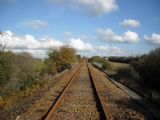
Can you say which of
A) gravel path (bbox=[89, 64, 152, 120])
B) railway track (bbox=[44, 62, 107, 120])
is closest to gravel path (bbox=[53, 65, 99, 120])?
railway track (bbox=[44, 62, 107, 120])

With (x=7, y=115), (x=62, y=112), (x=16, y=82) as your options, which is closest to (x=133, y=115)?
(x=62, y=112)

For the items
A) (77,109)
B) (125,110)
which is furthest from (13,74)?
(125,110)

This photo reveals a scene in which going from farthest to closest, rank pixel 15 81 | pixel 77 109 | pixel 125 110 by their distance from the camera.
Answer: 1. pixel 15 81
2. pixel 77 109
3. pixel 125 110

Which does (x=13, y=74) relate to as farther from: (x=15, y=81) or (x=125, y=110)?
(x=125, y=110)

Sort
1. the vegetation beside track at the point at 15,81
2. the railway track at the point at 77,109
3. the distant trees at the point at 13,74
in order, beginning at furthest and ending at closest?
1. the distant trees at the point at 13,74
2. the vegetation beside track at the point at 15,81
3. the railway track at the point at 77,109

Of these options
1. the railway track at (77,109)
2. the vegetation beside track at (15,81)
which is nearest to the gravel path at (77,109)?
the railway track at (77,109)

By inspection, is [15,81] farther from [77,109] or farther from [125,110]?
[125,110]

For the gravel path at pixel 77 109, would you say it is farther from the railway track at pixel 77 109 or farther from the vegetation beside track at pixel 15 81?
the vegetation beside track at pixel 15 81

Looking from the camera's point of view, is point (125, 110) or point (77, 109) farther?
point (77, 109)

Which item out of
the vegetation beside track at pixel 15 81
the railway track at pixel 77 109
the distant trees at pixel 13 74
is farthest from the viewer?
the distant trees at pixel 13 74

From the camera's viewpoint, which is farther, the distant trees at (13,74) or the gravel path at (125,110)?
the distant trees at (13,74)

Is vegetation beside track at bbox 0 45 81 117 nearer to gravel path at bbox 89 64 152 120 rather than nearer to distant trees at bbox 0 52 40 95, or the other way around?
distant trees at bbox 0 52 40 95

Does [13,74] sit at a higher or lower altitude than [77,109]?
higher

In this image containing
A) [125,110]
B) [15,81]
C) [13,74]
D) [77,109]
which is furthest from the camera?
[15,81]
